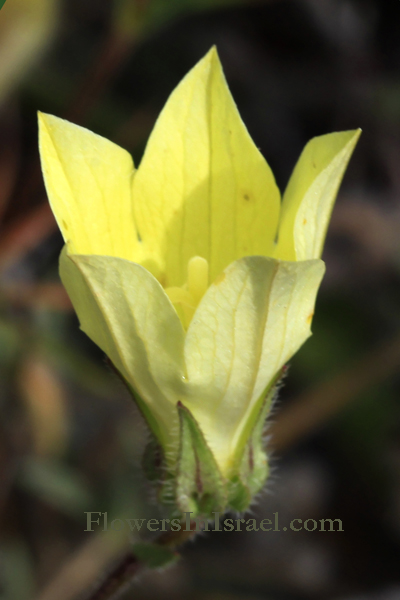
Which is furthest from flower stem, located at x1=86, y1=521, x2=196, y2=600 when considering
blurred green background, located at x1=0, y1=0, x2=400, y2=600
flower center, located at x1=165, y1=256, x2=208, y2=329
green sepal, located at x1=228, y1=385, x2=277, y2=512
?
blurred green background, located at x1=0, y1=0, x2=400, y2=600

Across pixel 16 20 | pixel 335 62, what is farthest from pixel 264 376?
pixel 335 62

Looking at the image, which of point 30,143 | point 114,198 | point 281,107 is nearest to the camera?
point 114,198

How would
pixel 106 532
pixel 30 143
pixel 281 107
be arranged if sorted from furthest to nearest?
pixel 281 107 < pixel 30 143 < pixel 106 532

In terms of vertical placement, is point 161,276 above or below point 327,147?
below

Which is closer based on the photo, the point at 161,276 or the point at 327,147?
the point at 327,147

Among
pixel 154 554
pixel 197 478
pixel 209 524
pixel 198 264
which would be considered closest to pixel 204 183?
pixel 198 264

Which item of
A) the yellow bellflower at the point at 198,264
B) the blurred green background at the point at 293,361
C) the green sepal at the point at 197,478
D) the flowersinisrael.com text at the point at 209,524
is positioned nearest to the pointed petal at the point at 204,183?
the yellow bellflower at the point at 198,264

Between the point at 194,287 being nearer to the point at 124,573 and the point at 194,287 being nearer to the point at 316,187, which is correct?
the point at 316,187

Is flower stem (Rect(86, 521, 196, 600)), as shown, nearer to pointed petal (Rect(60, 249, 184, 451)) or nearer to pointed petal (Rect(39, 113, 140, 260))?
pointed petal (Rect(60, 249, 184, 451))

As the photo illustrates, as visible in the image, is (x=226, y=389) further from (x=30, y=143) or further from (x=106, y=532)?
(x=30, y=143)
